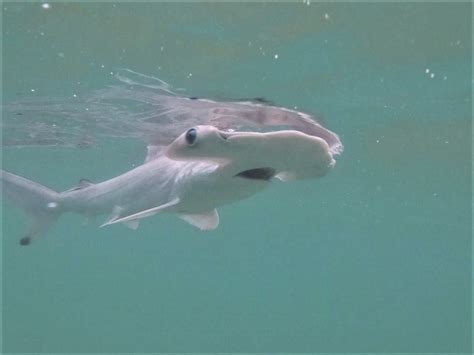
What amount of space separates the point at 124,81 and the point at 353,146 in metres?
10.3

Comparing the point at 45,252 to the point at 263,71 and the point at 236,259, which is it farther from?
the point at 263,71

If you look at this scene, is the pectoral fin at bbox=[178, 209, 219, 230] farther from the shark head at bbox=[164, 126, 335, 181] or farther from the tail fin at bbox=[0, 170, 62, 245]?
the tail fin at bbox=[0, 170, 62, 245]

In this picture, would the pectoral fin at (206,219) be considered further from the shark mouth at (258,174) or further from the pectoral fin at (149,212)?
the shark mouth at (258,174)

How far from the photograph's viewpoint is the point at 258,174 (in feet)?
23.2

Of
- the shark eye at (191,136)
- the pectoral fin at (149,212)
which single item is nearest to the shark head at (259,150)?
the shark eye at (191,136)

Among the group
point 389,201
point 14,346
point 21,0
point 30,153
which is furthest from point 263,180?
point 14,346

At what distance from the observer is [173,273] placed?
103 m

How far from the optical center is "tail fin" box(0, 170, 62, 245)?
10258 millimetres

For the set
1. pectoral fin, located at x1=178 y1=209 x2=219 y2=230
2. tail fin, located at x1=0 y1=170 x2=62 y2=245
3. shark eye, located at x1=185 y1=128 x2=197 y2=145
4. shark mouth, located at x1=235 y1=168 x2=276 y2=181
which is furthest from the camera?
tail fin, located at x1=0 y1=170 x2=62 y2=245

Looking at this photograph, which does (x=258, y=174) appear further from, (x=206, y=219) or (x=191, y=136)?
(x=206, y=219)

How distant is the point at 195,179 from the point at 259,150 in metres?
1.54

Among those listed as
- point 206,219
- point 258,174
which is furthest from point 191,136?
point 206,219

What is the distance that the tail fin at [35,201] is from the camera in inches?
404

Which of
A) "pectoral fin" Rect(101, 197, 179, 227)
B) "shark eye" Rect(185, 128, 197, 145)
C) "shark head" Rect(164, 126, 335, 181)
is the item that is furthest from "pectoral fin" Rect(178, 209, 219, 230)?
"shark eye" Rect(185, 128, 197, 145)
